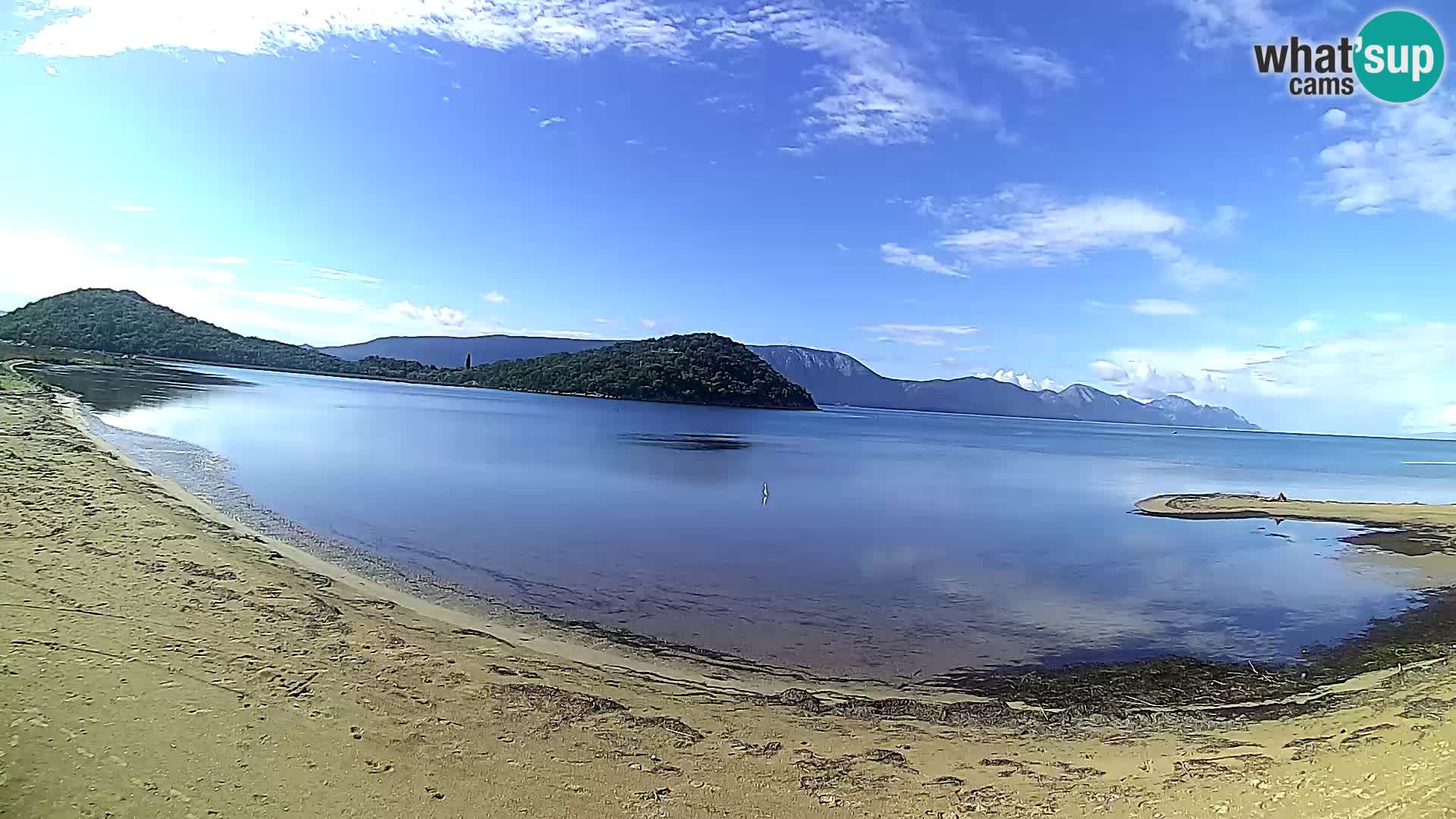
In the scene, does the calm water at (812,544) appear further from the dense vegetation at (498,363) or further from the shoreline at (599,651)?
the dense vegetation at (498,363)

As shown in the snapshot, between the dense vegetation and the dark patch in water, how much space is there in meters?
83.7

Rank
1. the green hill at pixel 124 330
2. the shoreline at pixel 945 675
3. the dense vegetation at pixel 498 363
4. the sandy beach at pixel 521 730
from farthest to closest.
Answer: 1. the dense vegetation at pixel 498 363
2. the green hill at pixel 124 330
3. the shoreline at pixel 945 675
4. the sandy beach at pixel 521 730

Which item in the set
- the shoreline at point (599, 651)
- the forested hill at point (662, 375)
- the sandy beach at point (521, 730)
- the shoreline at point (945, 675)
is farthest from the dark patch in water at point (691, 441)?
the forested hill at point (662, 375)

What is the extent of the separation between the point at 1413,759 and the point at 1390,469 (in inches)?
2993

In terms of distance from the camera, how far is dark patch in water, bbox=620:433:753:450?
49.7 metres

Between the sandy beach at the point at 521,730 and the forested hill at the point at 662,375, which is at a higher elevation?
the forested hill at the point at 662,375

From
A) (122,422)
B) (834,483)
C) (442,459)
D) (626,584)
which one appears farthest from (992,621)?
(122,422)

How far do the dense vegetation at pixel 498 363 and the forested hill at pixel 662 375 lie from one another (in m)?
0.20

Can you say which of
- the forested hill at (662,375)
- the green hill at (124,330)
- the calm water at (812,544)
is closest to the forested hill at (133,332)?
the green hill at (124,330)

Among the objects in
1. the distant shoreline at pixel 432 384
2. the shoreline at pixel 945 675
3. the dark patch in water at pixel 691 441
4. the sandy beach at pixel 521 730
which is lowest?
the shoreline at pixel 945 675

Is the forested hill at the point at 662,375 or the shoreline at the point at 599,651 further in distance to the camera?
the forested hill at the point at 662,375

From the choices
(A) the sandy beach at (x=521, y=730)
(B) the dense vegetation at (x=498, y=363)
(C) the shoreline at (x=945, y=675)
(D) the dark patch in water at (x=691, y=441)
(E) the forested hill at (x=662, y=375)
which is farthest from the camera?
(E) the forested hill at (x=662, y=375)

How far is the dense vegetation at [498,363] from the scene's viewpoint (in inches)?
5098

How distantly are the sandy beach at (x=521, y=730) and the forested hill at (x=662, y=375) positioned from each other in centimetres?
13614
